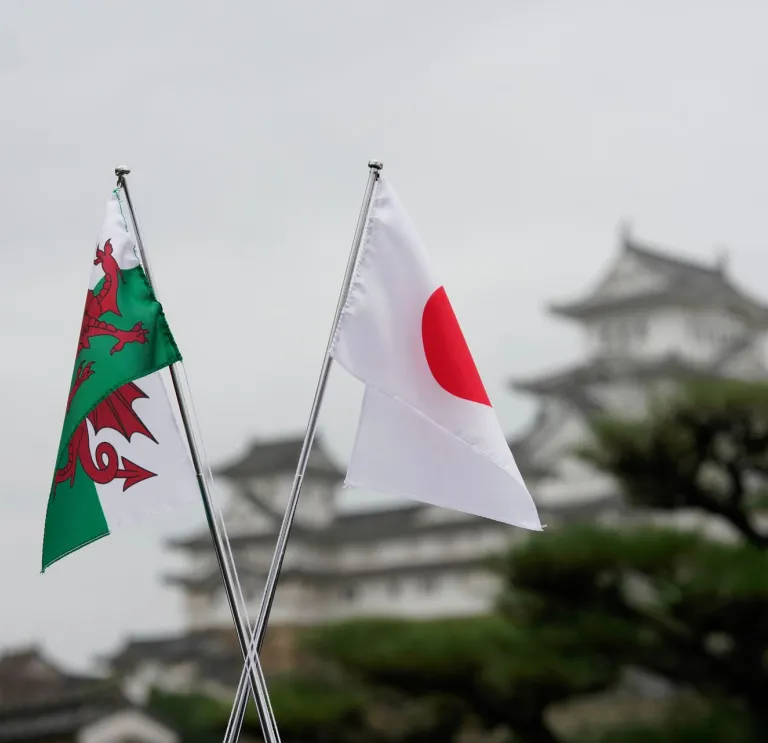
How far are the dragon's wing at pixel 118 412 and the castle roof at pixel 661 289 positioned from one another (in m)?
23.0

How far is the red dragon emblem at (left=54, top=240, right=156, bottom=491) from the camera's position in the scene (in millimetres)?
3787

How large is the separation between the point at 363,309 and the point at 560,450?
75.6ft

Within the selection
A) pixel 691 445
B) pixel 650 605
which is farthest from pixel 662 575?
pixel 691 445

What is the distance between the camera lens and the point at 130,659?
26.9m

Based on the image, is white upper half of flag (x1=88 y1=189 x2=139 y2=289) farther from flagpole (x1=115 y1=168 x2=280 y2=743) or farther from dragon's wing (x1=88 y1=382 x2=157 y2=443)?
dragon's wing (x1=88 y1=382 x2=157 y2=443)

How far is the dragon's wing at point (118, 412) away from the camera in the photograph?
384 centimetres

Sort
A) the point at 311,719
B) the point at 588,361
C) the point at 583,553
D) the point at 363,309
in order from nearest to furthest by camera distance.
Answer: the point at 363,309, the point at 583,553, the point at 311,719, the point at 588,361

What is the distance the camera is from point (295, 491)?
11.5 ft

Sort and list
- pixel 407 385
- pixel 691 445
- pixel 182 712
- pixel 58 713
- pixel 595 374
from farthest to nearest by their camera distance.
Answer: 1. pixel 595 374
2. pixel 58 713
3. pixel 182 712
4. pixel 691 445
5. pixel 407 385

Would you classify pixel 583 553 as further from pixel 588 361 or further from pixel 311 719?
pixel 588 361

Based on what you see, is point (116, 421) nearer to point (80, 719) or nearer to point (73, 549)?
point (73, 549)

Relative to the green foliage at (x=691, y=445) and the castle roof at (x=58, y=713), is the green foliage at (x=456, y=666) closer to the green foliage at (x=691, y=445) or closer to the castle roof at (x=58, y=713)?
the green foliage at (x=691, y=445)

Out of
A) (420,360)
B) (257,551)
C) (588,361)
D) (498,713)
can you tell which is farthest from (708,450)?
(257,551)

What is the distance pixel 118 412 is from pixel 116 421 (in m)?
0.02
